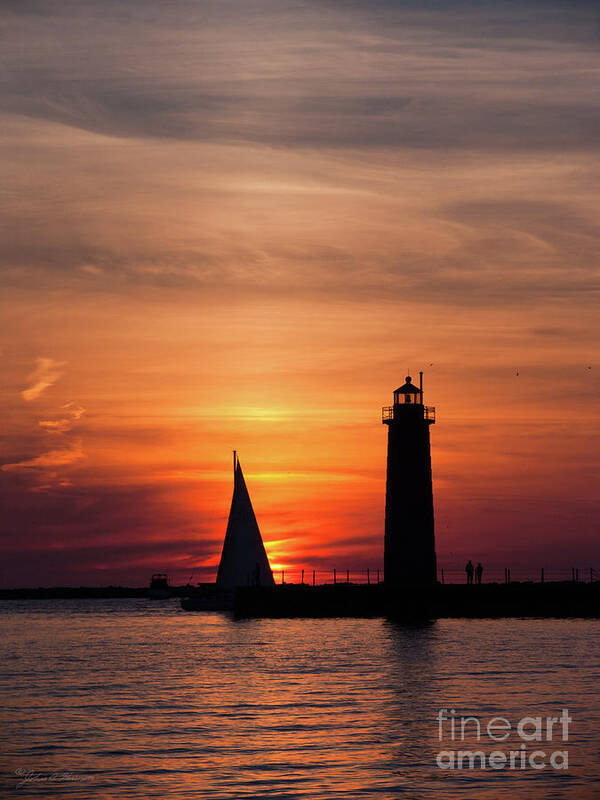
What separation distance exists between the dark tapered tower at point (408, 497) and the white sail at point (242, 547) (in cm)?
2384

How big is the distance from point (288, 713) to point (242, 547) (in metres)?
58.5

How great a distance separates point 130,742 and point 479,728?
904cm

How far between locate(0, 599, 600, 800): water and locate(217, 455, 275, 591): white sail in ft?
85.3

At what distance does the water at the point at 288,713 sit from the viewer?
24.1 m

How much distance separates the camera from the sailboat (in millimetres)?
92562

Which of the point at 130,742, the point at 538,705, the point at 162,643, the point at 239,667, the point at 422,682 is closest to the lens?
the point at 130,742

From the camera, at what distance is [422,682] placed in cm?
4225

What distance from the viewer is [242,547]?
303ft

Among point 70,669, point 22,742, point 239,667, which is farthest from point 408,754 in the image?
point 70,669

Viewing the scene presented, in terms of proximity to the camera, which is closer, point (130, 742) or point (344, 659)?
point (130, 742)

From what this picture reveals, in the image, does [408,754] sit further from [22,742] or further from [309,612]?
[309,612]
